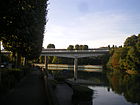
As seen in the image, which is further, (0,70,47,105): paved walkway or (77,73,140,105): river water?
(77,73,140,105): river water

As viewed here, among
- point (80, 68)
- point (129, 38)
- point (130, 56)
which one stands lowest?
point (80, 68)

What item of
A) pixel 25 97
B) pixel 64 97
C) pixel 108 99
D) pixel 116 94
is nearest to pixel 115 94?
pixel 116 94

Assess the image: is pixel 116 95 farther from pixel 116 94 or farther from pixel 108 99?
pixel 108 99

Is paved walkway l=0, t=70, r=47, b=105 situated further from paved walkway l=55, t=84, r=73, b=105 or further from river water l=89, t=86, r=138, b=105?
river water l=89, t=86, r=138, b=105

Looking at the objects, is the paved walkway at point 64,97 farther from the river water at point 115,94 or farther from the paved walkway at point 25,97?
the paved walkway at point 25,97

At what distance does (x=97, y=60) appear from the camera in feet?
424

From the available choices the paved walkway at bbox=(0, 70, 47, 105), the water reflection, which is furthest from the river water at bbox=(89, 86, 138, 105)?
the paved walkway at bbox=(0, 70, 47, 105)

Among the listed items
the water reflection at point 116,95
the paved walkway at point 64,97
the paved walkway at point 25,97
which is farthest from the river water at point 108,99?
the paved walkway at point 25,97

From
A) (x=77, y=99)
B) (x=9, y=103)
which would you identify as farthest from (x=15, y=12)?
(x=77, y=99)

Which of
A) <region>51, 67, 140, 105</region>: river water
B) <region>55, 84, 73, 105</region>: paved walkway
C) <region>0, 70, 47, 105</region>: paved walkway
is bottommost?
<region>51, 67, 140, 105</region>: river water

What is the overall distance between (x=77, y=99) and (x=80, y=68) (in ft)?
335

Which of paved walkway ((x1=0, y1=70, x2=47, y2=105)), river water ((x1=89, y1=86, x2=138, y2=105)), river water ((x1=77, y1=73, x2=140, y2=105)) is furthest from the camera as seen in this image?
river water ((x1=77, y1=73, x2=140, y2=105))

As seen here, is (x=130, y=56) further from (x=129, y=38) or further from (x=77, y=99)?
(x=77, y=99)

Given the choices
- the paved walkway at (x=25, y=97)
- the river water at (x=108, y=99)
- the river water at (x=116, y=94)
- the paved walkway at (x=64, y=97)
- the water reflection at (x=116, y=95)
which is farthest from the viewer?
the river water at (x=116, y=94)
